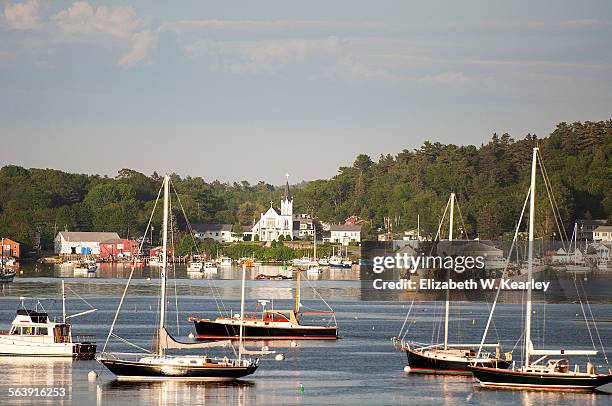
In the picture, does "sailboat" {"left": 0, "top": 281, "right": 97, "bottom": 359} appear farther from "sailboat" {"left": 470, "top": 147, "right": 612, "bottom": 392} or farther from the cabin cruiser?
"sailboat" {"left": 470, "top": 147, "right": 612, "bottom": 392}

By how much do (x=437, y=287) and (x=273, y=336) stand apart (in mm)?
58042

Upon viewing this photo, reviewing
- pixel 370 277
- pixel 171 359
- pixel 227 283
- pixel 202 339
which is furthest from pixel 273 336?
pixel 370 277

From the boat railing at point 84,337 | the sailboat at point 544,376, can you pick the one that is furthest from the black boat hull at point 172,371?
the boat railing at point 84,337

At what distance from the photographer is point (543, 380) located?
54.9 metres

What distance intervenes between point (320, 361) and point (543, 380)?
15998 millimetres

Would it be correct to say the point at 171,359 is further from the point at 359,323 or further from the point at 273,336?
the point at 359,323

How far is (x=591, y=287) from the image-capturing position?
15625 centimetres

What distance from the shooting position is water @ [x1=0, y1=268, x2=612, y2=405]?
54.2m

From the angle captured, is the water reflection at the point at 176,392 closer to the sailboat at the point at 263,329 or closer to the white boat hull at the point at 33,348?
the white boat hull at the point at 33,348

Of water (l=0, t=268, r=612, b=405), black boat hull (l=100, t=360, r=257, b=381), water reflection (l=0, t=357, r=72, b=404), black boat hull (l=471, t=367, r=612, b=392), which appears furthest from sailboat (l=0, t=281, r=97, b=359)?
black boat hull (l=471, t=367, r=612, b=392)

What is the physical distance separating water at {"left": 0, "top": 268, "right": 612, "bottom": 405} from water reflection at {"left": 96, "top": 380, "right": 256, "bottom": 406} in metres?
0.04

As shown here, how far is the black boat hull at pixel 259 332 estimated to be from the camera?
78812 mm

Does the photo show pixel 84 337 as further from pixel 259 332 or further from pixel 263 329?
pixel 263 329

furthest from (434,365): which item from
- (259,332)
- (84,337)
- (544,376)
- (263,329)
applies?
(84,337)
